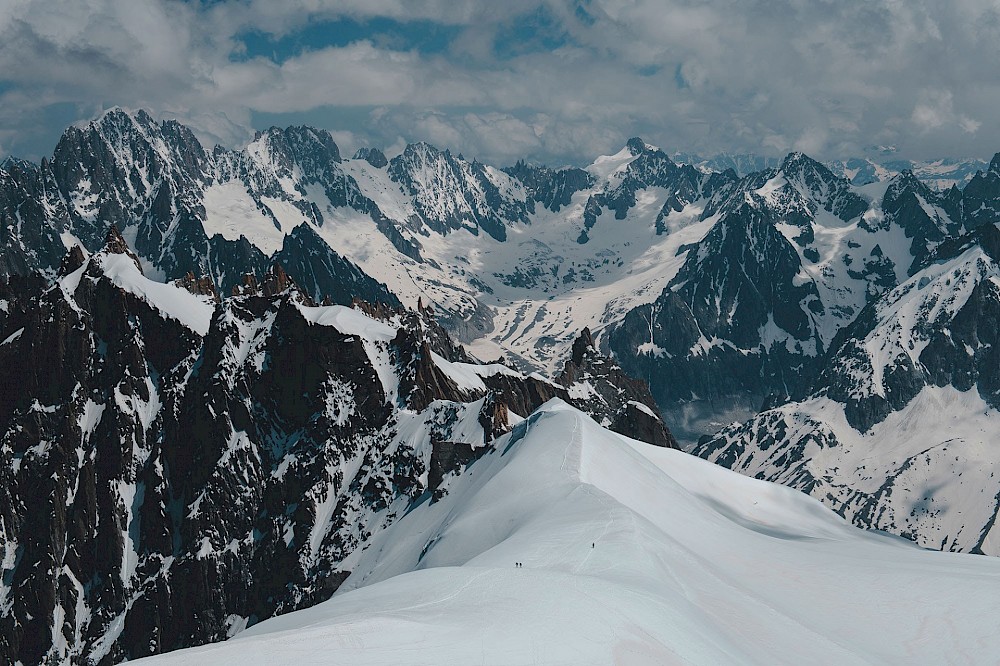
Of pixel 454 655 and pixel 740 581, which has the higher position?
pixel 454 655

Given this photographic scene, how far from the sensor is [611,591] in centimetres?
5519

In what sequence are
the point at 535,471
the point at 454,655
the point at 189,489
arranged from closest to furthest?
1. the point at 454,655
2. the point at 535,471
3. the point at 189,489

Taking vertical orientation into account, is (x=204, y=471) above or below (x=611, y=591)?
below

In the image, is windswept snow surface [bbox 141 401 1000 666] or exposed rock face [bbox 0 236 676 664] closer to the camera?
windswept snow surface [bbox 141 401 1000 666]

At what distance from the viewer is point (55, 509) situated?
182 metres

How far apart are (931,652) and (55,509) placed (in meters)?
181

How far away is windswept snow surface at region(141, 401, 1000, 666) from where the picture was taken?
41281 mm

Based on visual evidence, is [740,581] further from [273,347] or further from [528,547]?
[273,347]

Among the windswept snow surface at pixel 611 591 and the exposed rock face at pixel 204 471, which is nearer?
the windswept snow surface at pixel 611 591

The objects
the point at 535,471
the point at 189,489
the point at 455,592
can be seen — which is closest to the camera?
the point at 455,592

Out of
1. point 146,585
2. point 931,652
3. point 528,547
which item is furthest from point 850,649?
point 146,585

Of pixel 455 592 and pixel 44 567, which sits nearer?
pixel 455 592

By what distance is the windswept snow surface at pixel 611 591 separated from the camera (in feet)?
135

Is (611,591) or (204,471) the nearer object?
(611,591)
